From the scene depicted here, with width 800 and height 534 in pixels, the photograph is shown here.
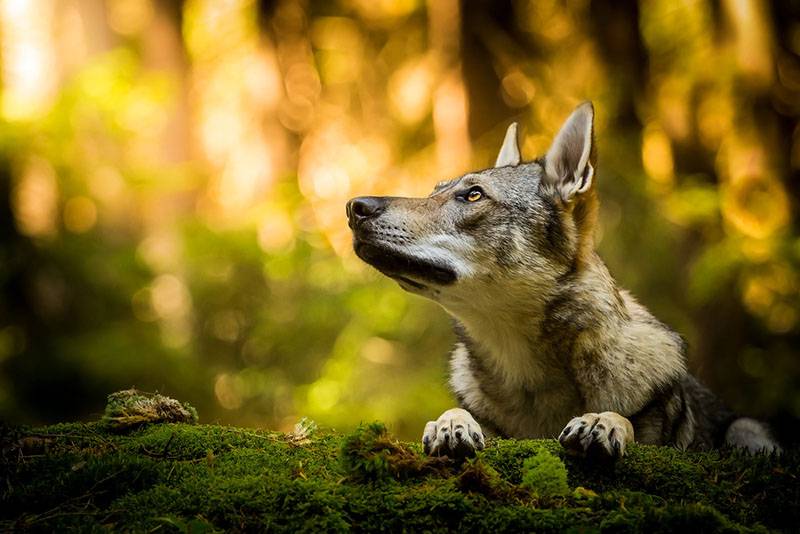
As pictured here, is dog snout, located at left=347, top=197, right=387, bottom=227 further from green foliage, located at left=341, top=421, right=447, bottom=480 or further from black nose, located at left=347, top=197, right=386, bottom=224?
green foliage, located at left=341, top=421, right=447, bottom=480

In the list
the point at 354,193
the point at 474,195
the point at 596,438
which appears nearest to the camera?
the point at 596,438

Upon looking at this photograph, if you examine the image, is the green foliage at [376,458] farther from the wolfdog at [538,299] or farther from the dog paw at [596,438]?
the wolfdog at [538,299]

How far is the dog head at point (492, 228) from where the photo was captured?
398 cm

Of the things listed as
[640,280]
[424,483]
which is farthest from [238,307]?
[424,483]

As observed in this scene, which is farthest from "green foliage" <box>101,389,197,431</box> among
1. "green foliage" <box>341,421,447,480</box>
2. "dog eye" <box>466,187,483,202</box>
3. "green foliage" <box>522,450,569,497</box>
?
"dog eye" <box>466,187,483,202</box>

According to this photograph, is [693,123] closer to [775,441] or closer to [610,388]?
[775,441]

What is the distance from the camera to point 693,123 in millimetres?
8945

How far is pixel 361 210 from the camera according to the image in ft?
13.0

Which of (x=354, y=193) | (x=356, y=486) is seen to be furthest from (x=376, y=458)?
(x=354, y=193)

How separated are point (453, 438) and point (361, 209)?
1.43 metres

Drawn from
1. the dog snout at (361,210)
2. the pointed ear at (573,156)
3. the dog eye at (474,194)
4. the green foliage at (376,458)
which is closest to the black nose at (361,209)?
the dog snout at (361,210)

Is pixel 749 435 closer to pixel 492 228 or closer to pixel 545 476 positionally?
pixel 492 228

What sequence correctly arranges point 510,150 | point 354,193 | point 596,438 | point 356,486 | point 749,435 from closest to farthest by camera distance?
point 356,486 → point 596,438 → point 749,435 → point 510,150 → point 354,193

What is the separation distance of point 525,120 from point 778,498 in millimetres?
7557
